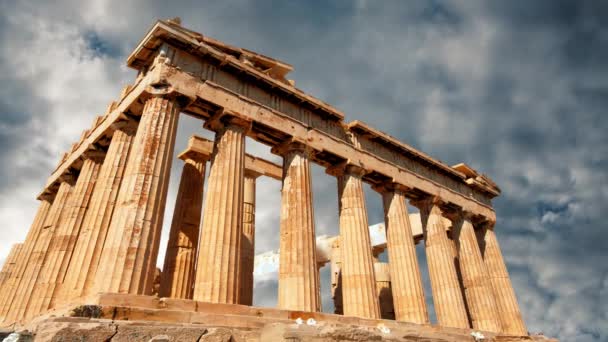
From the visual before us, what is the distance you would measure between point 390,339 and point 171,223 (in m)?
11.8

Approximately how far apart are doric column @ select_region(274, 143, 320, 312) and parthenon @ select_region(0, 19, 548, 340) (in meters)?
0.06

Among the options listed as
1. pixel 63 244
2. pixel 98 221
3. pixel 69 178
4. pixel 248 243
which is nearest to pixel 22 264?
pixel 69 178

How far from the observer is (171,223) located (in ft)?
58.0

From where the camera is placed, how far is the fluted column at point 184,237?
1653cm

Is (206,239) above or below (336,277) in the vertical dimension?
below

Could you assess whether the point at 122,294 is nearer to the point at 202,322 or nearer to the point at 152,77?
the point at 202,322

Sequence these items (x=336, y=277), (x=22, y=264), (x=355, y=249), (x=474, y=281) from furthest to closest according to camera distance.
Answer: (x=336, y=277) < (x=474, y=281) < (x=22, y=264) < (x=355, y=249)

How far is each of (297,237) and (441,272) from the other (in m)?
10.8

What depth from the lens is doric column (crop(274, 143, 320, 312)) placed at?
15852 millimetres

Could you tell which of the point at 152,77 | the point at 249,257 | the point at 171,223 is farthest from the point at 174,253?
the point at 152,77

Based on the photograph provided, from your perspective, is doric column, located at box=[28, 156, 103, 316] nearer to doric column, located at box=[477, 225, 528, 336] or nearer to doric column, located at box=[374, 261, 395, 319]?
doric column, located at box=[374, 261, 395, 319]

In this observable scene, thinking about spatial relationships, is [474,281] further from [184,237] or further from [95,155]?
[95,155]

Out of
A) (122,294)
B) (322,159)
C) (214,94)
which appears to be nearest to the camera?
(122,294)

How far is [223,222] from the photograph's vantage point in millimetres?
14516
